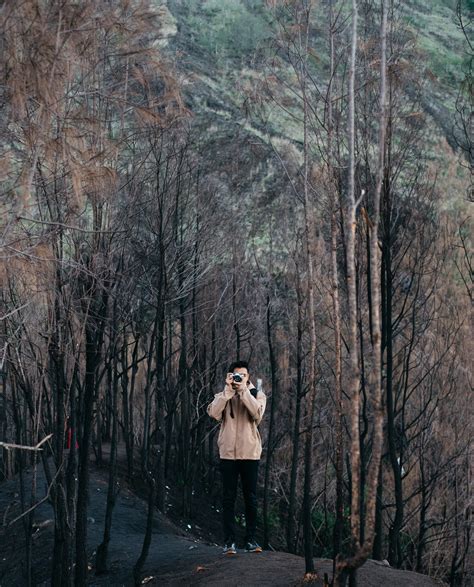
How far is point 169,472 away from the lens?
22.8 meters

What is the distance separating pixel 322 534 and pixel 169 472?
3.81 m

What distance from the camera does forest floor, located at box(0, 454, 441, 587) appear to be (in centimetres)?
924

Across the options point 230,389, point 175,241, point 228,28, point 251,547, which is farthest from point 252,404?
point 228,28

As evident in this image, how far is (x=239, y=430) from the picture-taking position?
9.69 metres

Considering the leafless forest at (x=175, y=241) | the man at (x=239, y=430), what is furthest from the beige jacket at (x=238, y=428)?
the leafless forest at (x=175, y=241)

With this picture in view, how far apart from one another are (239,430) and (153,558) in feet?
8.29

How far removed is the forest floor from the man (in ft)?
1.97

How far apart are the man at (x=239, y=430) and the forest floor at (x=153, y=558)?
60 cm

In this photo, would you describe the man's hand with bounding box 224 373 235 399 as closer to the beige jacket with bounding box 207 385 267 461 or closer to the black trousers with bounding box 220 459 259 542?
the beige jacket with bounding box 207 385 267 461

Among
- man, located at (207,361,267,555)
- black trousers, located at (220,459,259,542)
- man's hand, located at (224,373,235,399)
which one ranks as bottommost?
black trousers, located at (220,459,259,542)

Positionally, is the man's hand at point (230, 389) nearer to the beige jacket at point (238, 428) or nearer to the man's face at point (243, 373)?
the beige jacket at point (238, 428)

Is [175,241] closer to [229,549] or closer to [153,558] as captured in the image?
[153,558]

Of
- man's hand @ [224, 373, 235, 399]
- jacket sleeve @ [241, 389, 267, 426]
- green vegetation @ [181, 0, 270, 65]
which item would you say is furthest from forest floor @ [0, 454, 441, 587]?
green vegetation @ [181, 0, 270, 65]

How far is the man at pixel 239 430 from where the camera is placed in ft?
31.3
